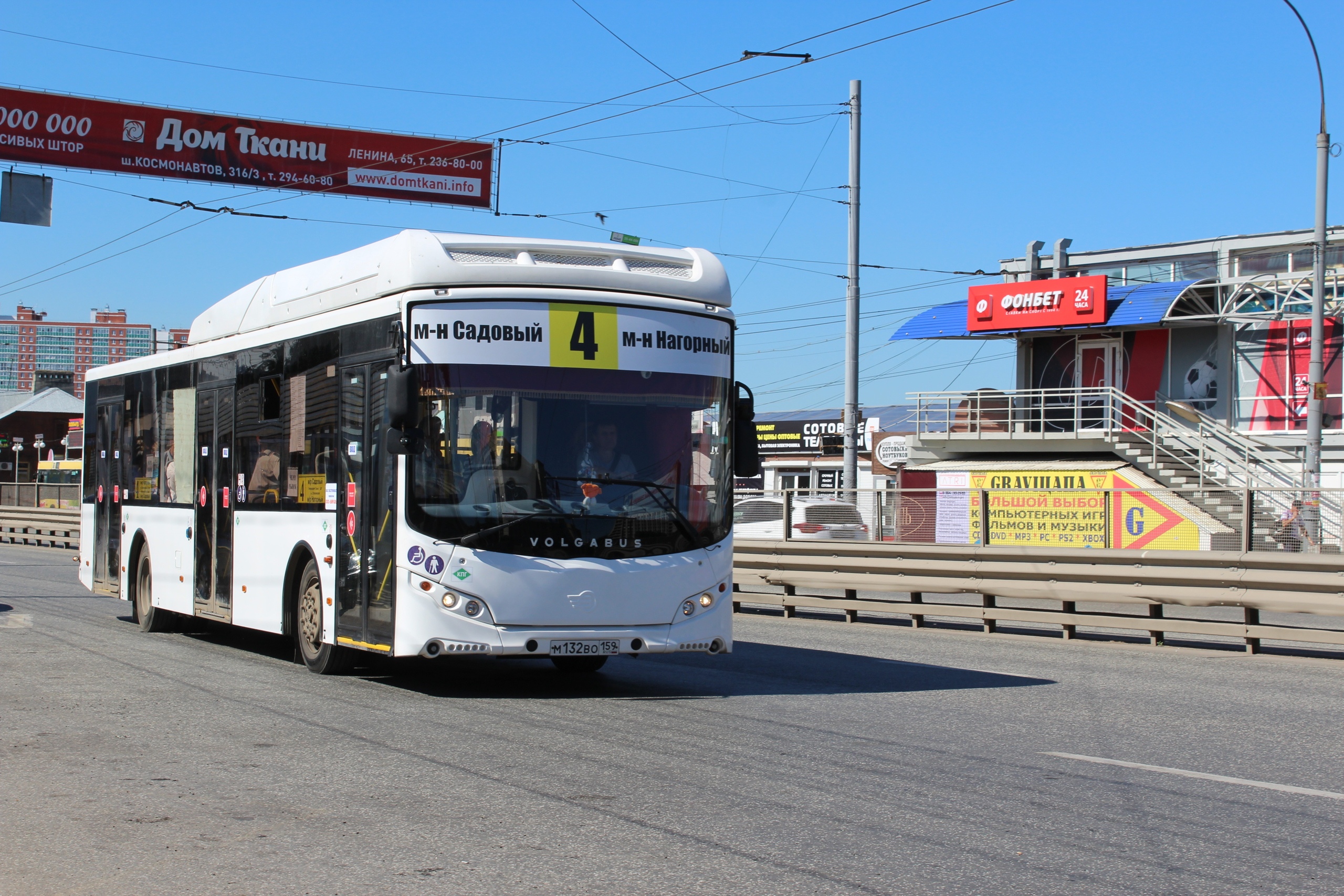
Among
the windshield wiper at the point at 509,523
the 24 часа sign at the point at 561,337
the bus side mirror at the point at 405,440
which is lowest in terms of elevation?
the windshield wiper at the point at 509,523

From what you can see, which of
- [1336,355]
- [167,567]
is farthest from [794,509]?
[1336,355]

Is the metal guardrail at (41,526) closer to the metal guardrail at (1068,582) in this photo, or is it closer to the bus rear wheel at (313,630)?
the metal guardrail at (1068,582)

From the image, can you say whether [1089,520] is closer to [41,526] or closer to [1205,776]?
[1205,776]

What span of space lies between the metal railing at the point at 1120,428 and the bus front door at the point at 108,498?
65.6ft

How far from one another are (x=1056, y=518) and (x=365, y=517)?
45.5ft

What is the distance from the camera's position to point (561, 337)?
31.7 feet

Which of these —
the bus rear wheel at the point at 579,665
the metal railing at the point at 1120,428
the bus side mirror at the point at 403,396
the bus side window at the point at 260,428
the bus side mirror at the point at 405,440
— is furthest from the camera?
the metal railing at the point at 1120,428

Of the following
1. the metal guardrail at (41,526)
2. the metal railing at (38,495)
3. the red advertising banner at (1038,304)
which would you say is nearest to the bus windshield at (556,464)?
the red advertising banner at (1038,304)

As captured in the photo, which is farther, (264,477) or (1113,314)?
(1113,314)

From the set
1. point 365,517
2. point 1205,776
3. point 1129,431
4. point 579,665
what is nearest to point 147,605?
point 579,665

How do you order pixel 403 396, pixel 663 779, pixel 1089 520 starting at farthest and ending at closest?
pixel 1089 520
pixel 403 396
pixel 663 779

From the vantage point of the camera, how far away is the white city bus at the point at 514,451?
938cm

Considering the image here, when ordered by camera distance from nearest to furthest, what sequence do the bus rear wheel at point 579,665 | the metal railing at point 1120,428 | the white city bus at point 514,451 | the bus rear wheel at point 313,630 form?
the white city bus at point 514,451 < the bus rear wheel at point 313,630 < the bus rear wheel at point 579,665 < the metal railing at point 1120,428

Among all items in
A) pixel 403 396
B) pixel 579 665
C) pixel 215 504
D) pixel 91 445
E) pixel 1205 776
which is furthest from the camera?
pixel 91 445
